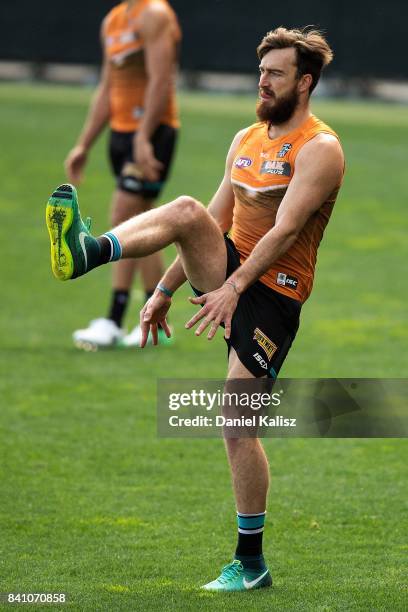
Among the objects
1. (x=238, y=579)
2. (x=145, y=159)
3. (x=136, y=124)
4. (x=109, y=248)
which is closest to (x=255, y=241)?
(x=109, y=248)

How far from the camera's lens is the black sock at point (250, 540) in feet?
16.8

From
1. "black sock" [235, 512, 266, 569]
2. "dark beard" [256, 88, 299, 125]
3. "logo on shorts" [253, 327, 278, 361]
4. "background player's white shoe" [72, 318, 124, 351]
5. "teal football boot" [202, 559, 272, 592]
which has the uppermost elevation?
"dark beard" [256, 88, 299, 125]

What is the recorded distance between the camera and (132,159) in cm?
994

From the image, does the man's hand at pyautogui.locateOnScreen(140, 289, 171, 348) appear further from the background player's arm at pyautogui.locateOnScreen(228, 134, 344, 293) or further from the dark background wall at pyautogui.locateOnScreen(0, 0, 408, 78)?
the dark background wall at pyautogui.locateOnScreen(0, 0, 408, 78)

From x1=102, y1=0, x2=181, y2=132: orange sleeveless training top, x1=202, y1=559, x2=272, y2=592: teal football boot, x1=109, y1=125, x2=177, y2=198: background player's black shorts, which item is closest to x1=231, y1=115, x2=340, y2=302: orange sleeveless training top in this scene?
x1=202, y1=559, x2=272, y2=592: teal football boot

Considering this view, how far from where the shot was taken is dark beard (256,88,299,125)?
5.22 metres

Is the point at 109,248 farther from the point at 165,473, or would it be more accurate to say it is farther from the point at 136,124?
the point at 136,124

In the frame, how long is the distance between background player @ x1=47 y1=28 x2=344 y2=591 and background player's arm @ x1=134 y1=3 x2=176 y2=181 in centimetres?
428

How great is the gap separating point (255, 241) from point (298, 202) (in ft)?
1.31

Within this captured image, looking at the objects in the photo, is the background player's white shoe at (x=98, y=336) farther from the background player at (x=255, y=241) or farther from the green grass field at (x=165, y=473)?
the background player at (x=255, y=241)

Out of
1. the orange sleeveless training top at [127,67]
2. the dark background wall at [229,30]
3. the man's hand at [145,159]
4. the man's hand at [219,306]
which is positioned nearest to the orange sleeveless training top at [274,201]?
the man's hand at [219,306]

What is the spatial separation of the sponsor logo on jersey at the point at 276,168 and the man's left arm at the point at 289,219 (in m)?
0.09

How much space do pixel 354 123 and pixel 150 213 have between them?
2030 cm

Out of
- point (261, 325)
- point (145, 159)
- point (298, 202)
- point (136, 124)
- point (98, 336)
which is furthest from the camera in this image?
point (136, 124)
